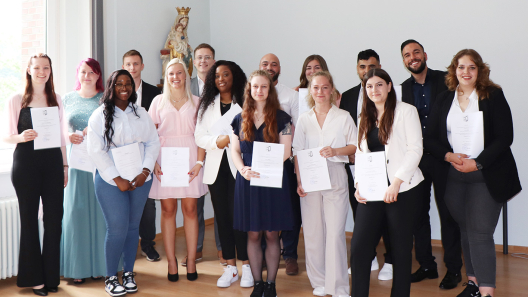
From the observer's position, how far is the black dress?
320cm

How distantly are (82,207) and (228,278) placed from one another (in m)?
1.30

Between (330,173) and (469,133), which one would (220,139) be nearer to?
(330,173)

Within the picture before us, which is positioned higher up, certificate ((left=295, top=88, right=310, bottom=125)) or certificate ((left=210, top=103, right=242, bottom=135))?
certificate ((left=295, top=88, right=310, bottom=125))

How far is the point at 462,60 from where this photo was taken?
2.91 metres

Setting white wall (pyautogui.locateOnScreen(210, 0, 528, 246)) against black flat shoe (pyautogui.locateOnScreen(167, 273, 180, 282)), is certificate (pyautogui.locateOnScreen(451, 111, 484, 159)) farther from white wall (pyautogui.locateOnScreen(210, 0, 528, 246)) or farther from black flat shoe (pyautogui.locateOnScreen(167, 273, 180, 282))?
black flat shoe (pyautogui.locateOnScreen(167, 273, 180, 282))

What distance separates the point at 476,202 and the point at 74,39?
386 centimetres

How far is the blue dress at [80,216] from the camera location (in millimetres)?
3529

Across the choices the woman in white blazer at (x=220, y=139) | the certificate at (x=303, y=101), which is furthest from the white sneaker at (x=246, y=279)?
the certificate at (x=303, y=101)

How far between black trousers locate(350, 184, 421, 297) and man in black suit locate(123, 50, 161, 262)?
90.6 inches

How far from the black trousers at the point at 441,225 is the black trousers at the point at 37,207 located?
2655 mm

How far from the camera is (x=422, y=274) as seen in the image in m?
3.64

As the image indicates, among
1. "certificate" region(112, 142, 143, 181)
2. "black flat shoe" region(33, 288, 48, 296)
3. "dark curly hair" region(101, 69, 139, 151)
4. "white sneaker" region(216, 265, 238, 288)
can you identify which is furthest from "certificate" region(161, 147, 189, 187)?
"black flat shoe" region(33, 288, 48, 296)

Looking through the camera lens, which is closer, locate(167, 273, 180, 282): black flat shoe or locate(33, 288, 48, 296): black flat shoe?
locate(33, 288, 48, 296): black flat shoe

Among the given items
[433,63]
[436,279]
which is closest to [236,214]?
[436,279]
